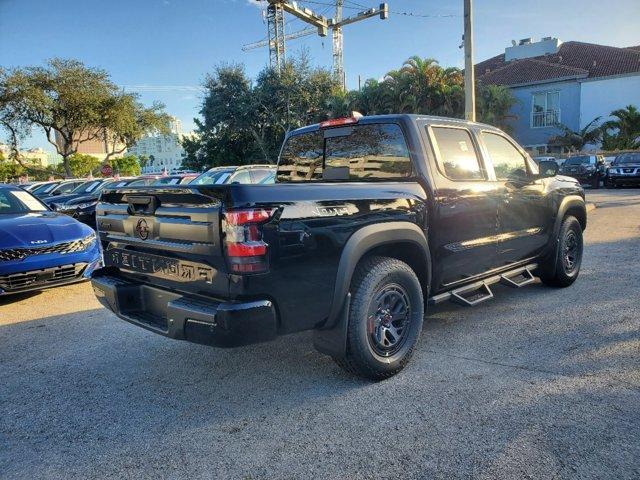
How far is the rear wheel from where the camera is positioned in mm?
5559

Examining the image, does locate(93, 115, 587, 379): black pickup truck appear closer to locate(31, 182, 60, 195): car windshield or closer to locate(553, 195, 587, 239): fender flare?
locate(553, 195, 587, 239): fender flare

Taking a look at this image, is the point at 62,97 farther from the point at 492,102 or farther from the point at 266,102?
the point at 492,102

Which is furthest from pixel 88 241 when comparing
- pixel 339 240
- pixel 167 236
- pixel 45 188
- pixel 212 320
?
pixel 45 188

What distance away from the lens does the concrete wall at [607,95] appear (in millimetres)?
30875

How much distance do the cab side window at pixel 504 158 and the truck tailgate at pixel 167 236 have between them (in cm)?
300

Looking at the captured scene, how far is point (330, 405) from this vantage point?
126 inches

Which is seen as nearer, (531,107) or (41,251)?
(41,251)

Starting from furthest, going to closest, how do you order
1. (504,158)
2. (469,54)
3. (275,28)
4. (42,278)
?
1. (275,28)
2. (469,54)
3. (42,278)
4. (504,158)

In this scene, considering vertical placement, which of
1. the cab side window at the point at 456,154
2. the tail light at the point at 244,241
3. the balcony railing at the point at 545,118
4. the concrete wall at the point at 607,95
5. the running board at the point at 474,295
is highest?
the concrete wall at the point at 607,95

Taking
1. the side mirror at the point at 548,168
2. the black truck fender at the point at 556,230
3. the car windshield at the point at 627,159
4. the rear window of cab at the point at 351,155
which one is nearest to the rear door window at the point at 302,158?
the rear window of cab at the point at 351,155

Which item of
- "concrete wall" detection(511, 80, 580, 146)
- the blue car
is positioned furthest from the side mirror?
"concrete wall" detection(511, 80, 580, 146)

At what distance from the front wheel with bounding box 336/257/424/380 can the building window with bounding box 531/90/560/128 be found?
33.2 meters

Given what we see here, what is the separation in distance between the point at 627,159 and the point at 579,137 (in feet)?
35.3

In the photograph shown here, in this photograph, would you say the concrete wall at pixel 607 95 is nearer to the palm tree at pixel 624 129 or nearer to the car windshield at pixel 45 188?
the palm tree at pixel 624 129
